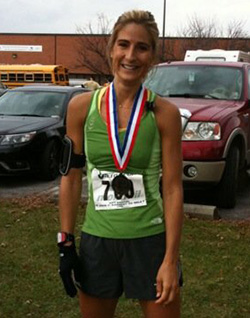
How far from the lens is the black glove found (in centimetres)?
228

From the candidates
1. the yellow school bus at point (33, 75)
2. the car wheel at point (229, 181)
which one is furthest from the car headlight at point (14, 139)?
the yellow school bus at point (33, 75)

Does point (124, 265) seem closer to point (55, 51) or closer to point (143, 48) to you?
point (143, 48)

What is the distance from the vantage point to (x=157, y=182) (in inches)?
89.2

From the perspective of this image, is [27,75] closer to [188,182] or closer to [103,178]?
[188,182]

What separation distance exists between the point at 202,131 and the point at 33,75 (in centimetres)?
2559

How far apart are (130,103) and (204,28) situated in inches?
1678

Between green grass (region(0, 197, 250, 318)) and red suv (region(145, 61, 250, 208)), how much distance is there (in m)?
0.67

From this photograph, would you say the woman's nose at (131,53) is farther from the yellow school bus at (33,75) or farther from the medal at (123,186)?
the yellow school bus at (33,75)

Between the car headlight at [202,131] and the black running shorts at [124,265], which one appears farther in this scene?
the car headlight at [202,131]

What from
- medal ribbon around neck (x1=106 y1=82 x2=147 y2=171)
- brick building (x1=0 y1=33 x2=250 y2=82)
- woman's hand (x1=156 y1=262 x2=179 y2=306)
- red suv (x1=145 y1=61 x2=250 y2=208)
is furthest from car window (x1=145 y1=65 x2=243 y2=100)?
brick building (x1=0 y1=33 x2=250 y2=82)

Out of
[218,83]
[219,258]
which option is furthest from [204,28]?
[219,258]

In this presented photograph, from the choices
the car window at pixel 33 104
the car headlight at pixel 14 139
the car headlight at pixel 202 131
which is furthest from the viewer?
the car window at pixel 33 104

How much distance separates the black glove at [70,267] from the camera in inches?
89.6

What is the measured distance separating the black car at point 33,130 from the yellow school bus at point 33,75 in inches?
804
